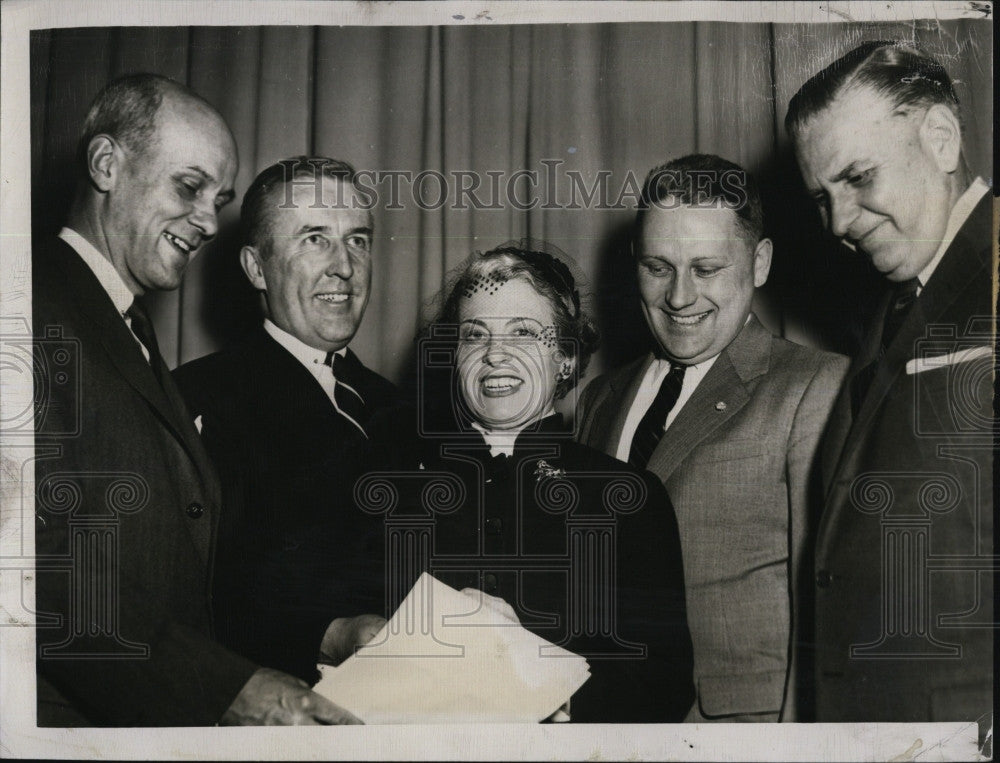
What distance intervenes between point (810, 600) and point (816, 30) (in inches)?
46.7

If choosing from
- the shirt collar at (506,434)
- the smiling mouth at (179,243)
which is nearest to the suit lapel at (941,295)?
the shirt collar at (506,434)

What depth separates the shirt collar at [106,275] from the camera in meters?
1.93

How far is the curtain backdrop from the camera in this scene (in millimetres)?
1930

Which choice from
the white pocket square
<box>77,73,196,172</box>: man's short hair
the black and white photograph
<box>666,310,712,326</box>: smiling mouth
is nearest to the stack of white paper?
the black and white photograph

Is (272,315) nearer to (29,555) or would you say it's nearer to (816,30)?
(29,555)

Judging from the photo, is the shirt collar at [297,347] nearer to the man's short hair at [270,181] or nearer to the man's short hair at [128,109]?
the man's short hair at [270,181]

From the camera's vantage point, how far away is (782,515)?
187 centimetres

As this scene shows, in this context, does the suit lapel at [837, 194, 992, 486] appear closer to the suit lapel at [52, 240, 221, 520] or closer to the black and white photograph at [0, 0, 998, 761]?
the black and white photograph at [0, 0, 998, 761]

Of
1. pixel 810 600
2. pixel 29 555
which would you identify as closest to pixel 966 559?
pixel 810 600

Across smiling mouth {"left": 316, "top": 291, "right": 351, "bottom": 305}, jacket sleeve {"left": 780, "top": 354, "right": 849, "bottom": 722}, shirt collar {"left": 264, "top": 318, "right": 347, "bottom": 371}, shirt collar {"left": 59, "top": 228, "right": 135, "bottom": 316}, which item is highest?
shirt collar {"left": 59, "top": 228, "right": 135, "bottom": 316}

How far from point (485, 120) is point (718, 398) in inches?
29.9

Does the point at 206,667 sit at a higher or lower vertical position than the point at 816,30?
lower

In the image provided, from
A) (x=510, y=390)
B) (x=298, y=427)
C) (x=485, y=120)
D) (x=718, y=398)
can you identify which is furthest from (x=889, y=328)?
(x=298, y=427)

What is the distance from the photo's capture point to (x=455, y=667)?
192 cm
